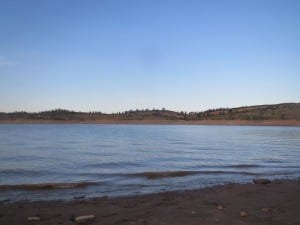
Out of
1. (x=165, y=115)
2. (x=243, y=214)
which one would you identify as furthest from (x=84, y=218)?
(x=165, y=115)

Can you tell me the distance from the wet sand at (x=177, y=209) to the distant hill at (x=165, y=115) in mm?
116453

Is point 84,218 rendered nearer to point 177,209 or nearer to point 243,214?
point 177,209

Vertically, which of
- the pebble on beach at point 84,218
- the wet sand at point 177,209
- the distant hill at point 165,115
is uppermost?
the distant hill at point 165,115

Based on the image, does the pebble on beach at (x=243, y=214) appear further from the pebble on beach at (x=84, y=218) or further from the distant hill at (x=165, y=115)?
the distant hill at (x=165, y=115)

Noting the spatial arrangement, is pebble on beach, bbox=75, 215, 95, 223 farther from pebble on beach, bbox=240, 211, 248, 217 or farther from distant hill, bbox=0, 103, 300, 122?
distant hill, bbox=0, 103, 300, 122

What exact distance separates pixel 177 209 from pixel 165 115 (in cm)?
14709

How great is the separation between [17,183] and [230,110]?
137 m

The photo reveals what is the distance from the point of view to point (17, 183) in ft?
54.0

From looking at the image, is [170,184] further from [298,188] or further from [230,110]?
[230,110]

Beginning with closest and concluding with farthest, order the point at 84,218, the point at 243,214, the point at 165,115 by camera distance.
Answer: the point at 84,218 → the point at 243,214 → the point at 165,115

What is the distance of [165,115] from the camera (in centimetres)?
15738

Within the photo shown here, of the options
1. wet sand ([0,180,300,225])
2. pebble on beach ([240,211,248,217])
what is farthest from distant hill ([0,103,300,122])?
pebble on beach ([240,211,248,217])

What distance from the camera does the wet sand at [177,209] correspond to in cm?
928

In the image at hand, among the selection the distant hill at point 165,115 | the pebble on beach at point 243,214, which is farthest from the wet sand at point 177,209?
the distant hill at point 165,115
